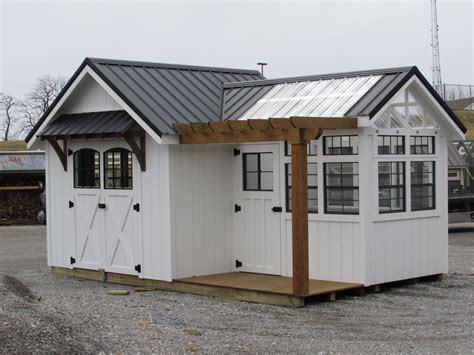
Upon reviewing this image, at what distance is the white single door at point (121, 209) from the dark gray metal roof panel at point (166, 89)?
91 centimetres

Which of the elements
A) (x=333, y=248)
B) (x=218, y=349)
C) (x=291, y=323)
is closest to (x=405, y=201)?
(x=333, y=248)

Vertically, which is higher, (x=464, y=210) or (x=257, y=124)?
(x=257, y=124)

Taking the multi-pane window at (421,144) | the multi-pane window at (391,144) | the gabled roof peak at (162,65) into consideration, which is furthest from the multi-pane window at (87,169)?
the multi-pane window at (421,144)

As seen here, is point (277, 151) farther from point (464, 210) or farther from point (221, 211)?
point (464, 210)

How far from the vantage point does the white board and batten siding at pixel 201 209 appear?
1343 cm

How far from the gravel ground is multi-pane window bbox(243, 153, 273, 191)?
216 cm

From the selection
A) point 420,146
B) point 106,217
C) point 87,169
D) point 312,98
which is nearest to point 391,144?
point 420,146

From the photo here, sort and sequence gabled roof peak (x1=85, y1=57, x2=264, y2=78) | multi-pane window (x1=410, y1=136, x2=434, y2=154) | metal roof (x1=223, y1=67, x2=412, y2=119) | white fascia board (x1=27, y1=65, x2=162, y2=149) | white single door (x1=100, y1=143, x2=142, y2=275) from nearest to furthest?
1. metal roof (x1=223, y1=67, x2=412, y2=119)
2. white fascia board (x1=27, y1=65, x2=162, y2=149)
3. multi-pane window (x1=410, y1=136, x2=434, y2=154)
4. white single door (x1=100, y1=143, x2=142, y2=275)
5. gabled roof peak (x1=85, y1=57, x2=264, y2=78)

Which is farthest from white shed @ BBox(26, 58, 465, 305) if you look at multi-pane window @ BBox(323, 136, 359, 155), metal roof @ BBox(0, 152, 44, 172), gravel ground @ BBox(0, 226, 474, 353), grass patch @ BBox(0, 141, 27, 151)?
grass patch @ BBox(0, 141, 27, 151)

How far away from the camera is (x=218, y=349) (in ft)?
30.1

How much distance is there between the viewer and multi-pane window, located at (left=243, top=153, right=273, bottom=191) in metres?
13.6

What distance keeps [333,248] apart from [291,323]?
2345 mm

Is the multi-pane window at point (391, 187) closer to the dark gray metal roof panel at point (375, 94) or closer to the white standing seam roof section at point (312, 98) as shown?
the dark gray metal roof panel at point (375, 94)

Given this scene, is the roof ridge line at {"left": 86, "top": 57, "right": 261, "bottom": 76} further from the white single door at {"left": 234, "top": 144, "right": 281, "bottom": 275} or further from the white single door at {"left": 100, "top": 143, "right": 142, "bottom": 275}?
the white single door at {"left": 234, "top": 144, "right": 281, "bottom": 275}
